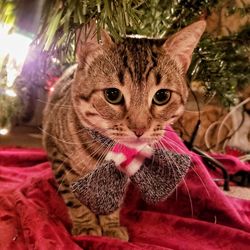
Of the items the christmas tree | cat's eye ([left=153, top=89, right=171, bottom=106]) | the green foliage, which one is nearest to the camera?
the christmas tree

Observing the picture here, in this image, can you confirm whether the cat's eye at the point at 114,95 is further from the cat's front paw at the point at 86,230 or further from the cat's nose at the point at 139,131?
the cat's front paw at the point at 86,230

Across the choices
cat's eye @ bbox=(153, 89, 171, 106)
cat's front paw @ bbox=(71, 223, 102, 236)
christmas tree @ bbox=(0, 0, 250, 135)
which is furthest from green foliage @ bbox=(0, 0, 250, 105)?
cat's front paw @ bbox=(71, 223, 102, 236)

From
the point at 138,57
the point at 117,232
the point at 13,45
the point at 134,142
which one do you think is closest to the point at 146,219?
the point at 117,232

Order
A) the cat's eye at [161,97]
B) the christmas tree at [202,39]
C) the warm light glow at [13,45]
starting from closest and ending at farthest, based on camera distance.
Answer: the warm light glow at [13,45], the christmas tree at [202,39], the cat's eye at [161,97]

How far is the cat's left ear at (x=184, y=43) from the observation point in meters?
0.64

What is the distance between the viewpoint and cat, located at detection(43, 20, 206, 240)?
635mm

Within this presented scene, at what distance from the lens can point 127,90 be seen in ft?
2.08

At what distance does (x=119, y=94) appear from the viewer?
2.10 ft

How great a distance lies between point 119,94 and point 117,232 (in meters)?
0.29

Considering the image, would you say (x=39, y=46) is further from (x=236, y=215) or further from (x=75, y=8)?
(x=236, y=215)

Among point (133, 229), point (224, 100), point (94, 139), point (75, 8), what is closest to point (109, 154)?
point (94, 139)

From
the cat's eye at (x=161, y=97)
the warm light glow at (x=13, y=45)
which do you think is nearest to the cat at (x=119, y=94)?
the cat's eye at (x=161, y=97)

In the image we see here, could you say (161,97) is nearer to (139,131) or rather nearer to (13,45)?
(139,131)

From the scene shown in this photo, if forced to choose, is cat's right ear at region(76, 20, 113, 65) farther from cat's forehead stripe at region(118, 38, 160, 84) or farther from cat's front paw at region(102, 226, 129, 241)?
cat's front paw at region(102, 226, 129, 241)
